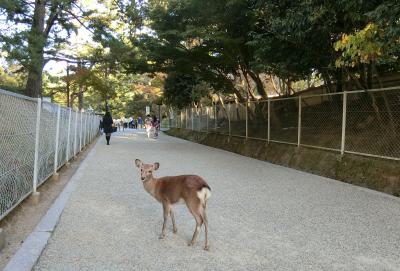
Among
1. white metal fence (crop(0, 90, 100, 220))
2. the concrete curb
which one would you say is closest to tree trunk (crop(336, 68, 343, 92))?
white metal fence (crop(0, 90, 100, 220))

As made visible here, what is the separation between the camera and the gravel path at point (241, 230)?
4.30 m

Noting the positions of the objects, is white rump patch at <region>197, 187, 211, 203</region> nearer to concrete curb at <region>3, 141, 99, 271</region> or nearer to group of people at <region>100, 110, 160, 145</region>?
concrete curb at <region>3, 141, 99, 271</region>

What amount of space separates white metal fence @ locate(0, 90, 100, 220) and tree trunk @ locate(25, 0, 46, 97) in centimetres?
727

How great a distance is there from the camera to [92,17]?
22.7 m

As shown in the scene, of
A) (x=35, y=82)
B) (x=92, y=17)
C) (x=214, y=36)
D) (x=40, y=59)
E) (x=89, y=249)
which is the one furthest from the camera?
(x=92, y=17)

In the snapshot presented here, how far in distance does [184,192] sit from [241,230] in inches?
48.3

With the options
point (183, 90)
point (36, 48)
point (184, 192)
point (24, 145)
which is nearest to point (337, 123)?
point (184, 192)

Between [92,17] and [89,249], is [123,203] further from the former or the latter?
[92,17]

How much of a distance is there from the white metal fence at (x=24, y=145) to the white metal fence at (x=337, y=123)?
6.57 m

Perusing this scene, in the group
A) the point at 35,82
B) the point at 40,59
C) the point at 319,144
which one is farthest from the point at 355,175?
the point at 35,82

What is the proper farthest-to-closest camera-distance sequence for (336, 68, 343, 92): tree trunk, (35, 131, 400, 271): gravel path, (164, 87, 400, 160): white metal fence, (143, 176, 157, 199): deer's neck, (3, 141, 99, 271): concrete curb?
(336, 68, 343, 92): tree trunk
(164, 87, 400, 160): white metal fence
(143, 176, 157, 199): deer's neck
(35, 131, 400, 271): gravel path
(3, 141, 99, 271): concrete curb

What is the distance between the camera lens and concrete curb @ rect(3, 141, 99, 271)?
4082 mm

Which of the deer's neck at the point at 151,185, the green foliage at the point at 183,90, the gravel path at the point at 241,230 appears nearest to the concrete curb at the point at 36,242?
the gravel path at the point at 241,230

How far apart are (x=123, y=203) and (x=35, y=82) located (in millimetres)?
15531
